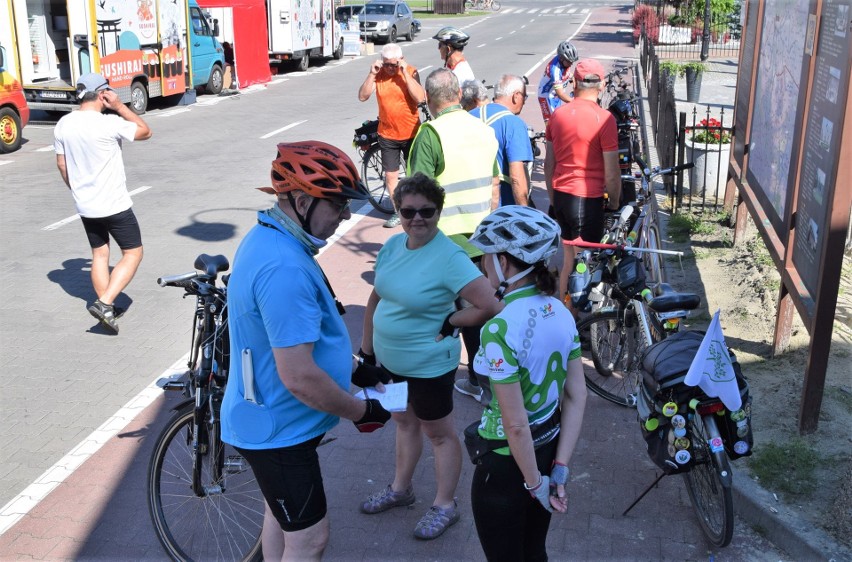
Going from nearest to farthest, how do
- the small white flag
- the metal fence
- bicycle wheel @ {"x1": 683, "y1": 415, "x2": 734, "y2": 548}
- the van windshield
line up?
the small white flag
bicycle wheel @ {"x1": 683, "y1": 415, "x2": 734, "y2": 548}
the metal fence
the van windshield

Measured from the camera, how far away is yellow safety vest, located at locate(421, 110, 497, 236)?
588cm

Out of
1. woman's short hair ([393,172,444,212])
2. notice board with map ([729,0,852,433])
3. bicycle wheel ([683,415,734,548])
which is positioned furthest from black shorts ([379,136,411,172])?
bicycle wheel ([683,415,734,548])

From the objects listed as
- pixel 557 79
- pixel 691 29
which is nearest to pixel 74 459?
pixel 557 79

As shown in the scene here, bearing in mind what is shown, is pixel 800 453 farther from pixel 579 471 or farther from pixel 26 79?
pixel 26 79

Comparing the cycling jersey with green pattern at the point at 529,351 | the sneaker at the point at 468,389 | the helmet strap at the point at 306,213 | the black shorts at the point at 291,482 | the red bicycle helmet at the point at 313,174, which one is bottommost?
the sneaker at the point at 468,389

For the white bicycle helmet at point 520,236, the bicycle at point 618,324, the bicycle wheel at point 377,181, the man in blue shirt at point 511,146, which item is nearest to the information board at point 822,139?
the bicycle at point 618,324

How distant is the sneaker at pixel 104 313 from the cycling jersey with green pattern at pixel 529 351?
4.80m

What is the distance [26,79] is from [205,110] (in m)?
4.16

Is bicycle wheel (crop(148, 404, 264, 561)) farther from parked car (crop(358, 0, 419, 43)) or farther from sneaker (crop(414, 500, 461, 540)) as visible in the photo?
parked car (crop(358, 0, 419, 43))

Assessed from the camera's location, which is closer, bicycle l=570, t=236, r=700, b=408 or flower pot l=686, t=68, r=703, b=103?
bicycle l=570, t=236, r=700, b=408

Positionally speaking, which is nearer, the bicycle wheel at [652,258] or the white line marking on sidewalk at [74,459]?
the white line marking on sidewalk at [74,459]

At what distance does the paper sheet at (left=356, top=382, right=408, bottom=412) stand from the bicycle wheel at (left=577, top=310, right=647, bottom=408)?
2688 millimetres

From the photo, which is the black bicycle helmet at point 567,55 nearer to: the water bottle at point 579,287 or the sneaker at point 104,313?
the water bottle at point 579,287

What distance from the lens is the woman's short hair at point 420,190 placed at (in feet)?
14.1
